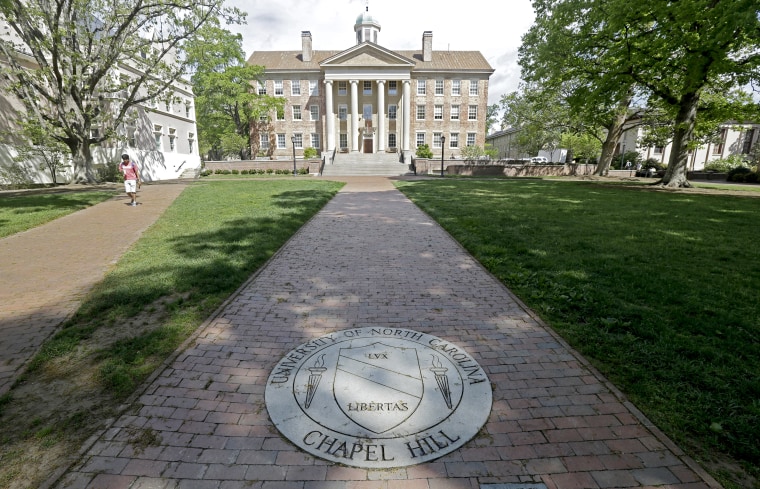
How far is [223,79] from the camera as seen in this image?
38562mm

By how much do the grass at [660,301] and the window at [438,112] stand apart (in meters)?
40.8

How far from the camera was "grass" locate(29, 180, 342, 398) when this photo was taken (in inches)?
135

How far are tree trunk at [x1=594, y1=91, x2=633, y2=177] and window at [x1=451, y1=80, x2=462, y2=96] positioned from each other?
2211 centimetres

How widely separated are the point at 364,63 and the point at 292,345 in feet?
152

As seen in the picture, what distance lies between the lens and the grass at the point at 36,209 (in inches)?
370

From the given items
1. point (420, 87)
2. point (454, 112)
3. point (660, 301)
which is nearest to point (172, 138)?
point (420, 87)

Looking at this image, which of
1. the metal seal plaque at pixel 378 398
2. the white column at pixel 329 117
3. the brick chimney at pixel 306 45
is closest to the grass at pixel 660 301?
the metal seal plaque at pixel 378 398

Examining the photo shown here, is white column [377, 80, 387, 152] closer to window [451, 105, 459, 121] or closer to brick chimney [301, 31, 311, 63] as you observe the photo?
window [451, 105, 459, 121]

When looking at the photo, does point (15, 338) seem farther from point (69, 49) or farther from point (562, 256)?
point (69, 49)

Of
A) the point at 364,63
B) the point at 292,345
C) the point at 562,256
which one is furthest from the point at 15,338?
the point at 364,63

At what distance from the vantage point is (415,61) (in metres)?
47.2

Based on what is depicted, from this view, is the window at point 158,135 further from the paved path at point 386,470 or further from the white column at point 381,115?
the paved path at point 386,470

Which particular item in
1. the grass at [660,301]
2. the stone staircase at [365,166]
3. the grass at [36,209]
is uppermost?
the stone staircase at [365,166]

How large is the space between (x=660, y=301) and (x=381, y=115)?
141ft
